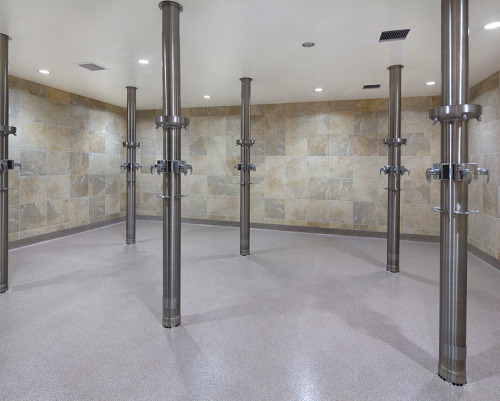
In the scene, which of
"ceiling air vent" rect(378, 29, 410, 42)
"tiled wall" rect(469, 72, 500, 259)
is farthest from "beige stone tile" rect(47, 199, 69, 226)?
"tiled wall" rect(469, 72, 500, 259)

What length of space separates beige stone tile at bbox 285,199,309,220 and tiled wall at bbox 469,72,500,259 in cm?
326

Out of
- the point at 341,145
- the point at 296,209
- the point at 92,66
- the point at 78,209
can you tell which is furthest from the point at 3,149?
the point at 341,145

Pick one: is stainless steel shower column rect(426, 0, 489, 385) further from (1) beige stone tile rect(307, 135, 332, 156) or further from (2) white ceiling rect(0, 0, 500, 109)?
(1) beige stone tile rect(307, 135, 332, 156)

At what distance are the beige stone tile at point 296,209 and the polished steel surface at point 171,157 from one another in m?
5.09

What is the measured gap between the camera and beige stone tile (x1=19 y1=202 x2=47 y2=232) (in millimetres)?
6227

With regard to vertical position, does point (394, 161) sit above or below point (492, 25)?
below

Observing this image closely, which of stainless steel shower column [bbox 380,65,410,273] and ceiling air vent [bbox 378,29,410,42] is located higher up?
ceiling air vent [bbox 378,29,410,42]

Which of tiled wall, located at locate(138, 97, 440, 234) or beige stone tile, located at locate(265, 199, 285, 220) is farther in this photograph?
beige stone tile, located at locate(265, 199, 285, 220)

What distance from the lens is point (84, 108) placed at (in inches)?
300

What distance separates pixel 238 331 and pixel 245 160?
334cm

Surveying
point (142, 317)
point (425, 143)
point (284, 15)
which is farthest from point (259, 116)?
point (142, 317)

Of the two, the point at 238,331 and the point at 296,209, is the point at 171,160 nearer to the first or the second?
the point at 238,331

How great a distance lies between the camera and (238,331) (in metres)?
3.09

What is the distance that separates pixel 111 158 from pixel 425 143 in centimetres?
728
